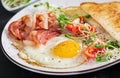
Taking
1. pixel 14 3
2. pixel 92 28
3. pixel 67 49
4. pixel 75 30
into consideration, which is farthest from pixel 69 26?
pixel 14 3

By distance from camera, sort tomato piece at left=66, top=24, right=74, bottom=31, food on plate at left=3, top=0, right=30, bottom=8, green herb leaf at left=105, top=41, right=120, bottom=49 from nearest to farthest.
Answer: green herb leaf at left=105, top=41, right=120, bottom=49 < tomato piece at left=66, top=24, right=74, bottom=31 < food on plate at left=3, top=0, right=30, bottom=8

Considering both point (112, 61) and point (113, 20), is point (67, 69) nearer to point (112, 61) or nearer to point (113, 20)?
point (112, 61)

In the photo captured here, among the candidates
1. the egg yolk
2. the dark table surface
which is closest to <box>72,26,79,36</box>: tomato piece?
the egg yolk

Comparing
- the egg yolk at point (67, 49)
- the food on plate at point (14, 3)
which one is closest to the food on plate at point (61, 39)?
the egg yolk at point (67, 49)

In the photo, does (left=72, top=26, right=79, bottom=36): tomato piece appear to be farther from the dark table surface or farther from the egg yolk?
the dark table surface

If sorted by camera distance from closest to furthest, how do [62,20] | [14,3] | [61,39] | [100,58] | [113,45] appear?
[100,58] < [113,45] < [61,39] < [62,20] < [14,3]

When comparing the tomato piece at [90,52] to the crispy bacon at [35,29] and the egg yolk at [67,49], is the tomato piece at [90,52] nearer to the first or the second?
the egg yolk at [67,49]

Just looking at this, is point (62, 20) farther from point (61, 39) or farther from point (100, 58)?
point (100, 58)

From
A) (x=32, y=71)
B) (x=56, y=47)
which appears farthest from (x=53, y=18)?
(x=32, y=71)
